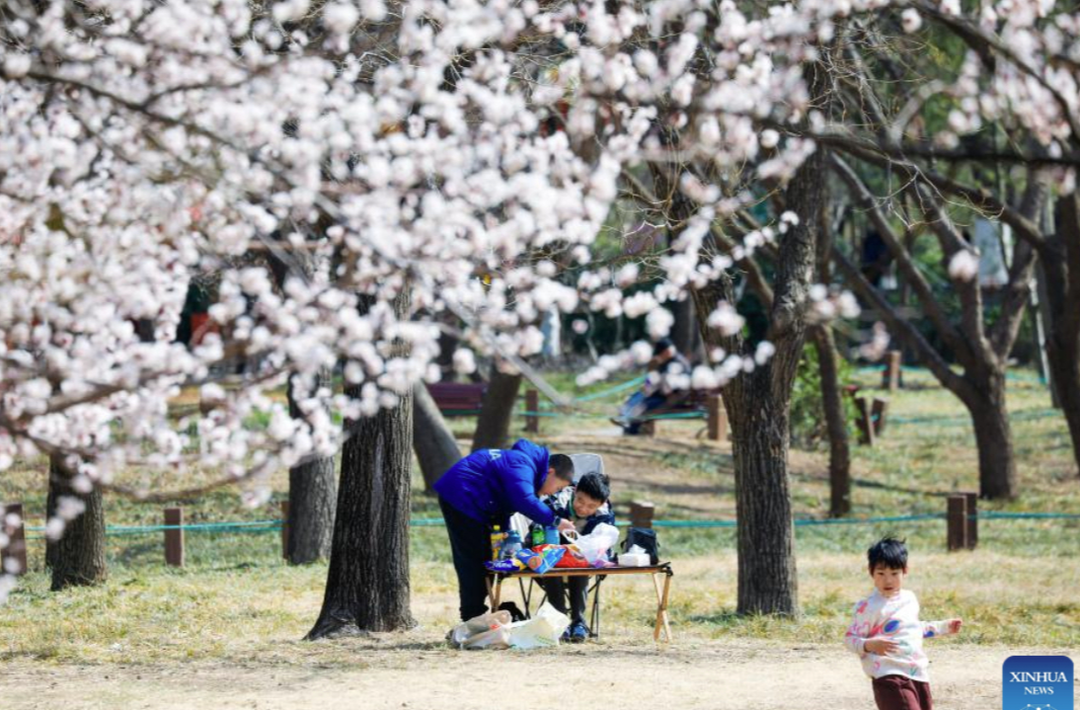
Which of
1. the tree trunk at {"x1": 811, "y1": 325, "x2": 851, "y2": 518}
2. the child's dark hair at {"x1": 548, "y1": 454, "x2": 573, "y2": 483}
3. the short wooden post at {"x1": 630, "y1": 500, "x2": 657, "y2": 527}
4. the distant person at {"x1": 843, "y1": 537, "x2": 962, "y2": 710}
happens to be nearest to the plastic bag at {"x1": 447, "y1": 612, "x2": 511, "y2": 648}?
the child's dark hair at {"x1": 548, "y1": 454, "x2": 573, "y2": 483}

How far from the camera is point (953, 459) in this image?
21.4m

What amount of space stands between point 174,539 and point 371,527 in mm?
4774

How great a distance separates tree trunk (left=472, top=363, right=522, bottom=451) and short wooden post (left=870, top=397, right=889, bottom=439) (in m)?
8.18

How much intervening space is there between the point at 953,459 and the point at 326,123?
16596mm

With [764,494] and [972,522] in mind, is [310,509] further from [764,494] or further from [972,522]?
[972,522]

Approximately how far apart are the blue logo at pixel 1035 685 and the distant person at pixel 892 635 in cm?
93

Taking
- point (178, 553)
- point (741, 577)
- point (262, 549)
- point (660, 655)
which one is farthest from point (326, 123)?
point (262, 549)

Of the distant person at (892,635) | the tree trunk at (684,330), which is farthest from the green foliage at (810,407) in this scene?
the distant person at (892,635)

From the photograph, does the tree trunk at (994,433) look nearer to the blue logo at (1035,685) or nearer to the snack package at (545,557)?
the snack package at (545,557)

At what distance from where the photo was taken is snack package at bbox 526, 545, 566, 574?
8867mm

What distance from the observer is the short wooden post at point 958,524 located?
47.3ft

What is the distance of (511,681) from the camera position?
312 inches

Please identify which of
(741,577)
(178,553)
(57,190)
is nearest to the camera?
(57,190)

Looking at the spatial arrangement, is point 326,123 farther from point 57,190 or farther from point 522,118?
point 57,190
